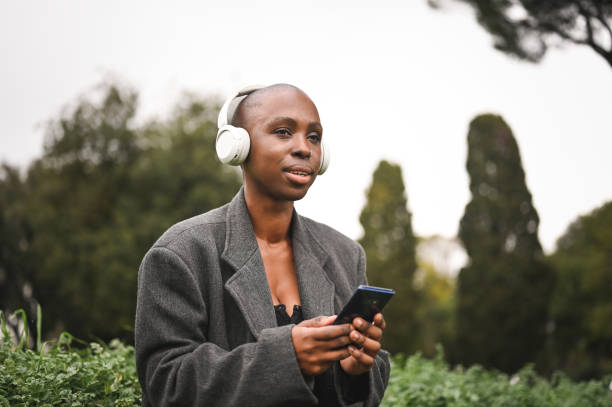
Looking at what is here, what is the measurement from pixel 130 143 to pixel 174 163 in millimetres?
4034

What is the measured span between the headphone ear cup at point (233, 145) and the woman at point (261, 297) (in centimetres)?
3

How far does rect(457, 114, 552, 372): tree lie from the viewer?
19312 mm

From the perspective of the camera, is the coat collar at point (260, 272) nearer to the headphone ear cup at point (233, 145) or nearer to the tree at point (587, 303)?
the headphone ear cup at point (233, 145)

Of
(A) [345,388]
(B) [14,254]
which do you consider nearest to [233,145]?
(A) [345,388]

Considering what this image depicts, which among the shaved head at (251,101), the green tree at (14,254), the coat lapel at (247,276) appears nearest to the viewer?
the coat lapel at (247,276)

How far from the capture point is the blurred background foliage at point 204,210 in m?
19.8

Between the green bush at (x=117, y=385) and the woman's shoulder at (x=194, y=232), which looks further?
the green bush at (x=117, y=385)

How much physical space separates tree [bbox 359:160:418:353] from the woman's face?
877 inches

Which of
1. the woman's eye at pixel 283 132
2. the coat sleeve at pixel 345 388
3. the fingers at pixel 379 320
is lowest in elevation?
the coat sleeve at pixel 345 388

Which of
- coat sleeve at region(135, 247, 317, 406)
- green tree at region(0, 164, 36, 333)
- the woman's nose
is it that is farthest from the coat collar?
green tree at region(0, 164, 36, 333)

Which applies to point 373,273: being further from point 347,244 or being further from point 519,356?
point 347,244

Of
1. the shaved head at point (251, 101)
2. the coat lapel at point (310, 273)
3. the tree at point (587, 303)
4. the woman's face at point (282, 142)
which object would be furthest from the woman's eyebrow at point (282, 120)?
the tree at point (587, 303)

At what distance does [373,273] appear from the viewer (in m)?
25.5

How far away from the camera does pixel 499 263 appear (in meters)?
19.8
